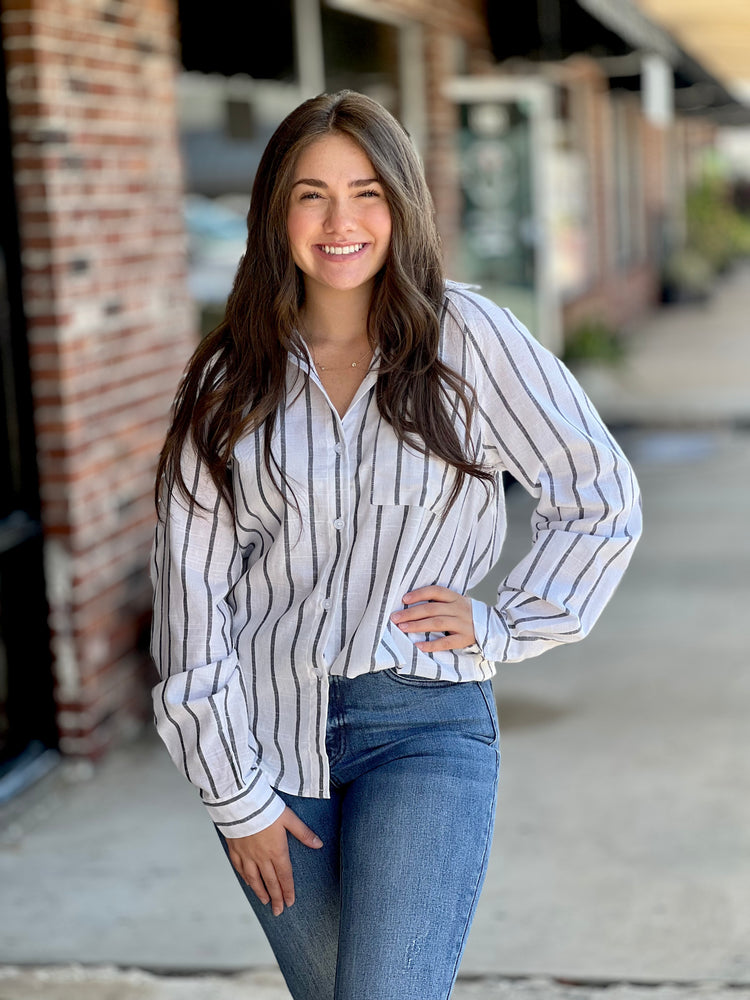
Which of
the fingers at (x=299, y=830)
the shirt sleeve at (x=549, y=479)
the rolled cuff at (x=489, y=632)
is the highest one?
the shirt sleeve at (x=549, y=479)

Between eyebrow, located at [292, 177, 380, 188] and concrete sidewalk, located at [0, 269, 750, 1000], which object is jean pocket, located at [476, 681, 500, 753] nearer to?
eyebrow, located at [292, 177, 380, 188]

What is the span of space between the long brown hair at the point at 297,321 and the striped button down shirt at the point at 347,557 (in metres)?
0.03

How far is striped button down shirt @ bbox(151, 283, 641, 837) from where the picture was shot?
2127 mm

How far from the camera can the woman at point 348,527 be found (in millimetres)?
2111

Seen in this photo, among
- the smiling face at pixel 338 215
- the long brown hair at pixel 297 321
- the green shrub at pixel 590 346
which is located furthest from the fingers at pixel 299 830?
the green shrub at pixel 590 346

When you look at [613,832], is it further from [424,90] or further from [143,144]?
[424,90]

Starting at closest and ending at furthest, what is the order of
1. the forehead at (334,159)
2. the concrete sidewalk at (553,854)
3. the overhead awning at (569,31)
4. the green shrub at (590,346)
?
the forehead at (334,159)
the concrete sidewalk at (553,854)
the overhead awning at (569,31)
the green shrub at (590,346)

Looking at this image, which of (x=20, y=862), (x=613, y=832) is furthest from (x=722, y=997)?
(x=20, y=862)

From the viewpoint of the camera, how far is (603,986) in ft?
10.8

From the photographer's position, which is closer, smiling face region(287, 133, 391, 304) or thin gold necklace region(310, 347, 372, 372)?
smiling face region(287, 133, 391, 304)

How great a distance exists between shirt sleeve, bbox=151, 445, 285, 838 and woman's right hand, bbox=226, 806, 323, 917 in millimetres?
17

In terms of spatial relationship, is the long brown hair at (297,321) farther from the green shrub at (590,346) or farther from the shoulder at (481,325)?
the green shrub at (590,346)

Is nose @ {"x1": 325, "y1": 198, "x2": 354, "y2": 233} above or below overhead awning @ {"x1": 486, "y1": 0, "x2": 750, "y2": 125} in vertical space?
below

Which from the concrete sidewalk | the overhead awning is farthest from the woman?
the overhead awning
